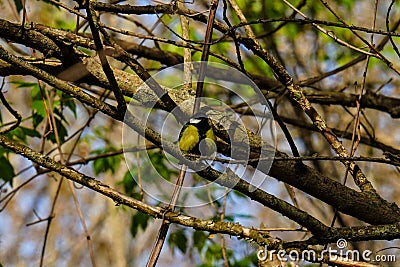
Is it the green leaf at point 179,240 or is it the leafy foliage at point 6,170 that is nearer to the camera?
the leafy foliage at point 6,170

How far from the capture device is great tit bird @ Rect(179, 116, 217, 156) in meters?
1.14

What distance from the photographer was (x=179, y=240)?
252cm

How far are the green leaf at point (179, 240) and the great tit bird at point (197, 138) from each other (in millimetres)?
1370

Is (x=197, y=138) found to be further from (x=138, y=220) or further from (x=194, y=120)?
(x=138, y=220)

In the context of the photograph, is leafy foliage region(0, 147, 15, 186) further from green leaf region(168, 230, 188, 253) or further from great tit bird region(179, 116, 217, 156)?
great tit bird region(179, 116, 217, 156)

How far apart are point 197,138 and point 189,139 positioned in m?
0.02

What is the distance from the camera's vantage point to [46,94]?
213 centimetres

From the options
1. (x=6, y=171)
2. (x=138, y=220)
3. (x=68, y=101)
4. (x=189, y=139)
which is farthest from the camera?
(x=138, y=220)

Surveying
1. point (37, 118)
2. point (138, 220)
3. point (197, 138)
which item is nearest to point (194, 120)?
point (197, 138)

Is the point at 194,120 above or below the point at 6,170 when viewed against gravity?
below

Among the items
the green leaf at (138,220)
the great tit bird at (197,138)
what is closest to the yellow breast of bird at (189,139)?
the great tit bird at (197,138)

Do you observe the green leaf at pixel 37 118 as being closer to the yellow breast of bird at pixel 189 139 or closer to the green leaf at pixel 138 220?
the green leaf at pixel 138 220

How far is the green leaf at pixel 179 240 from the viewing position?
250 cm

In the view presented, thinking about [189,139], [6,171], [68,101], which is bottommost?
[189,139]
